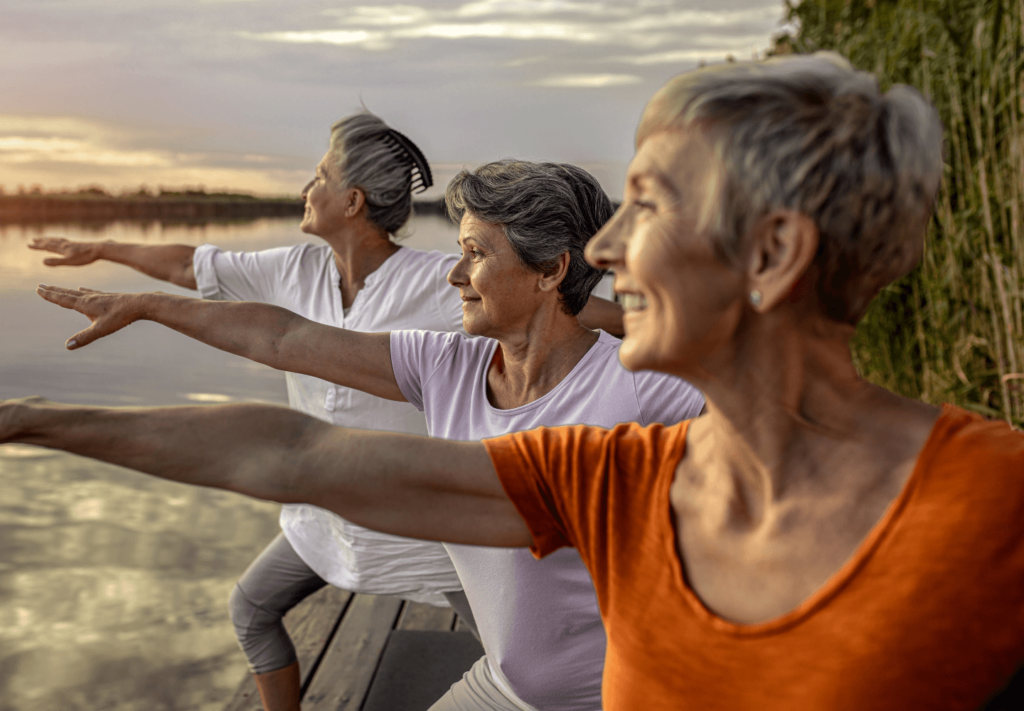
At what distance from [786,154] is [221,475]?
1.92 feet

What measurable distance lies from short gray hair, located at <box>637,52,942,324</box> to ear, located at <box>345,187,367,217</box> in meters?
1.64

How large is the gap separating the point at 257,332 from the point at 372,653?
1603 mm

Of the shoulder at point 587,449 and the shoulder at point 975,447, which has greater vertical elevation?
the shoulder at point 975,447

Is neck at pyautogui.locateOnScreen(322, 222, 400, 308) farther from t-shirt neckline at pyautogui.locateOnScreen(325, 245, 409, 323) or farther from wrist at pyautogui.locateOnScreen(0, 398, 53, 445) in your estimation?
wrist at pyautogui.locateOnScreen(0, 398, 53, 445)

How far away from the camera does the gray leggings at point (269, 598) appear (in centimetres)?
221

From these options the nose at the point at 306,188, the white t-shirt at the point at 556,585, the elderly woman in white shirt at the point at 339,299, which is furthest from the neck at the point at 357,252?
the white t-shirt at the point at 556,585

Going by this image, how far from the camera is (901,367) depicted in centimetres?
328

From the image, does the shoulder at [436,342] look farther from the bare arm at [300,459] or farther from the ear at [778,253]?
the ear at [778,253]

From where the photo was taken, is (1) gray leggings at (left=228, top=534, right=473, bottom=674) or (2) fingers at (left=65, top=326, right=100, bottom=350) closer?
(2) fingers at (left=65, top=326, right=100, bottom=350)

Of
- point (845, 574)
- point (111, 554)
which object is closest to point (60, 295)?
point (845, 574)

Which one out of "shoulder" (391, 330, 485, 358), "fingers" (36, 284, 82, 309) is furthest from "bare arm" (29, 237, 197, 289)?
"shoulder" (391, 330, 485, 358)

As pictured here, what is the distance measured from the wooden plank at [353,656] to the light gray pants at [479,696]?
1.14m

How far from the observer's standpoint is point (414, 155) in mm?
2344

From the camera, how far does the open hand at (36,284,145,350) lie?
1.40m
